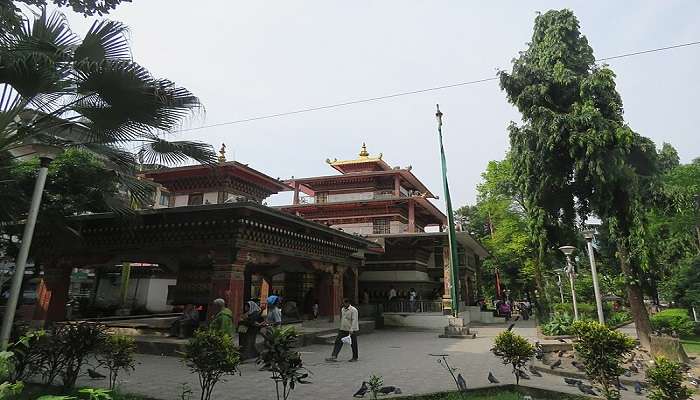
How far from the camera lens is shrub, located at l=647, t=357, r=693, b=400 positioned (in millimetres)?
4742

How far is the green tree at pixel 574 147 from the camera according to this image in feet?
36.4

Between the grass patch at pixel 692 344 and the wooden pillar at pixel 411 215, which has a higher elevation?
the wooden pillar at pixel 411 215

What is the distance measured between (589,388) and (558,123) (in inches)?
311

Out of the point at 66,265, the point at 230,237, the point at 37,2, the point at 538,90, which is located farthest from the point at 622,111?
the point at 66,265

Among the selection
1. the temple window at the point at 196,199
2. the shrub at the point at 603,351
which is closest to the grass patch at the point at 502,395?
the shrub at the point at 603,351

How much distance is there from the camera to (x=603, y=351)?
552cm

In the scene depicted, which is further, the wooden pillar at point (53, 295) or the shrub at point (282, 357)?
the wooden pillar at point (53, 295)

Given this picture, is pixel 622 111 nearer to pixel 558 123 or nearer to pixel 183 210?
pixel 558 123

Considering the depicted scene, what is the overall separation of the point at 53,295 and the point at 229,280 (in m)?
7.09

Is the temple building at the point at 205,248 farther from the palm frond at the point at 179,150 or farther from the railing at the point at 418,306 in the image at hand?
the railing at the point at 418,306

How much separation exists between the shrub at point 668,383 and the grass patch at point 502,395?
4.14 ft

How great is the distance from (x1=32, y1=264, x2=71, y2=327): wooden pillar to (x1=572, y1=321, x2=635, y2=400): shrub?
49.1 ft

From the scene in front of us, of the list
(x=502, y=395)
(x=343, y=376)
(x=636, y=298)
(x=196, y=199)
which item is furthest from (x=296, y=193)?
(x=502, y=395)

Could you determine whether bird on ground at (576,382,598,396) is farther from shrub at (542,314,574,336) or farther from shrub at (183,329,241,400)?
shrub at (542,314,574,336)
